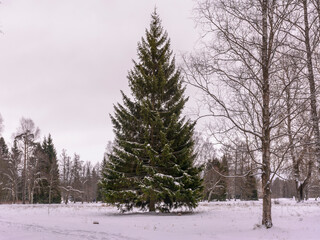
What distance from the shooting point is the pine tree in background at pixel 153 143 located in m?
15.8

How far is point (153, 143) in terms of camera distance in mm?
17281

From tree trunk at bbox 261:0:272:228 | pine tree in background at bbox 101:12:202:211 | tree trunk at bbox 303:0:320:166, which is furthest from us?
pine tree in background at bbox 101:12:202:211

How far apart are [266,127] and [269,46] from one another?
2853 millimetres

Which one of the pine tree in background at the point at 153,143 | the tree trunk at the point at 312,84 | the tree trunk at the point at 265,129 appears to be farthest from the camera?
the pine tree in background at the point at 153,143

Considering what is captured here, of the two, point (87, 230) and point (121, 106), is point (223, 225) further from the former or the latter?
point (121, 106)

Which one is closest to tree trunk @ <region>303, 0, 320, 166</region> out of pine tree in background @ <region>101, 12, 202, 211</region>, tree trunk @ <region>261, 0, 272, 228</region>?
tree trunk @ <region>261, 0, 272, 228</region>

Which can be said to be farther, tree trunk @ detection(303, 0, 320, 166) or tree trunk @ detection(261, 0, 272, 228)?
tree trunk @ detection(261, 0, 272, 228)

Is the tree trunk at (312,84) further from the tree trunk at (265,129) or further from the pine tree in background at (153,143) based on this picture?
the pine tree in background at (153,143)

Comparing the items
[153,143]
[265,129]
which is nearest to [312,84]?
[265,129]

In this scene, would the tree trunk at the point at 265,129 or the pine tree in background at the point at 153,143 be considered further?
the pine tree in background at the point at 153,143

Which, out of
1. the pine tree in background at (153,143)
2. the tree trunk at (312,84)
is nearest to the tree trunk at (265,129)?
the tree trunk at (312,84)

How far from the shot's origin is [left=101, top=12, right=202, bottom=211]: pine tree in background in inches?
622

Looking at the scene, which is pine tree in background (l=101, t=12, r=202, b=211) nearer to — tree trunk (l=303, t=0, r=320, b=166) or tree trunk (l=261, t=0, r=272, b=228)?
tree trunk (l=261, t=0, r=272, b=228)

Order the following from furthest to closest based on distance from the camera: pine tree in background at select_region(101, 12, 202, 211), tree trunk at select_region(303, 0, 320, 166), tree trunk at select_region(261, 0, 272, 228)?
pine tree in background at select_region(101, 12, 202, 211) < tree trunk at select_region(261, 0, 272, 228) < tree trunk at select_region(303, 0, 320, 166)
